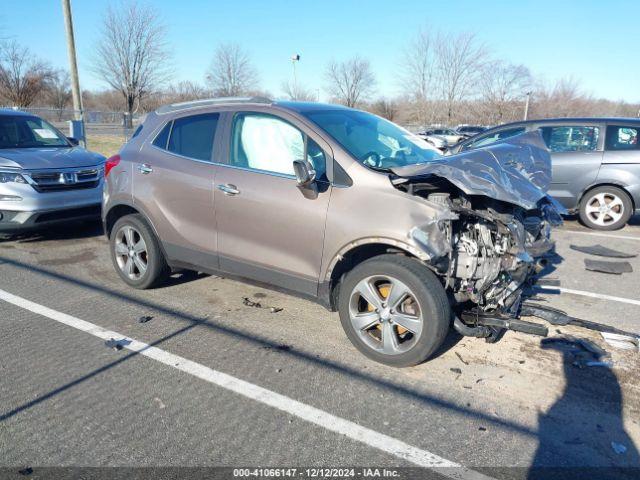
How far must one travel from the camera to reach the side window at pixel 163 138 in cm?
472

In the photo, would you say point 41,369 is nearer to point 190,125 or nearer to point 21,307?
point 21,307

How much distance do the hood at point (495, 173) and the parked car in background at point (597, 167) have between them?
3.69 metres

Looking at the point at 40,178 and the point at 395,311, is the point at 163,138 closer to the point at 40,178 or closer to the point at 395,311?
the point at 40,178

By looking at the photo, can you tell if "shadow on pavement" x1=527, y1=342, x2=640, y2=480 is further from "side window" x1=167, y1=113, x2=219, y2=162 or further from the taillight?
the taillight

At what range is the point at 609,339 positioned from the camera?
13.0 feet

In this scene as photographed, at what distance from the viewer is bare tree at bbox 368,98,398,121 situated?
161ft

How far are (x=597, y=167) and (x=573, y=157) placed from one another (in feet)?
1.27

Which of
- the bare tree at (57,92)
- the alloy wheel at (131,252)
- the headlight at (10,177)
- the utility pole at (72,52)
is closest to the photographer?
the alloy wheel at (131,252)

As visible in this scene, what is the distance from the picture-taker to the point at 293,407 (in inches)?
119

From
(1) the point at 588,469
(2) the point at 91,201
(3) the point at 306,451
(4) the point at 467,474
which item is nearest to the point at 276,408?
(3) the point at 306,451

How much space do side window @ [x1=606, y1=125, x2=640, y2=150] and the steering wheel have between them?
5.68m

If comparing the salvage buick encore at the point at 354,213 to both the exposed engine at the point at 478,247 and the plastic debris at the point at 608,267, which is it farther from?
the plastic debris at the point at 608,267

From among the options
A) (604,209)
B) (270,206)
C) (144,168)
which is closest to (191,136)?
(144,168)

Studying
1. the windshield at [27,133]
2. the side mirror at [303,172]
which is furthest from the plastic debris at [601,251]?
the windshield at [27,133]
